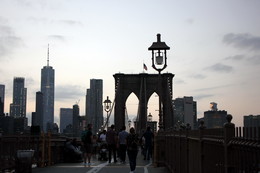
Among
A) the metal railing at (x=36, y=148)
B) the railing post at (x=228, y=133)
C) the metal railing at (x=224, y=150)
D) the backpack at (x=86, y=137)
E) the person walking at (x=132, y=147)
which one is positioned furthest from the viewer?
the backpack at (x=86, y=137)

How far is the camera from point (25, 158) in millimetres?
13391

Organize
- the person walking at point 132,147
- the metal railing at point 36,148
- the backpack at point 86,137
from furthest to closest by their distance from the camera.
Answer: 1. the backpack at point 86,137
2. the person walking at point 132,147
3. the metal railing at point 36,148

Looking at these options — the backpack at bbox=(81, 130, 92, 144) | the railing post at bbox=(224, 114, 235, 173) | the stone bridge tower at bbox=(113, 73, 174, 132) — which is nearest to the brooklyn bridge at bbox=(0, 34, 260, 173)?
the railing post at bbox=(224, 114, 235, 173)

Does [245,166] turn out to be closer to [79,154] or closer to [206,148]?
[206,148]

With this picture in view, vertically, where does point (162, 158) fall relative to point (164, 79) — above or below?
below

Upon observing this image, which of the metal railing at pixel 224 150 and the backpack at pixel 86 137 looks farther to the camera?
the backpack at pixel 86 137

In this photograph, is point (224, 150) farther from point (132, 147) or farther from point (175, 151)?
point (132, 147)

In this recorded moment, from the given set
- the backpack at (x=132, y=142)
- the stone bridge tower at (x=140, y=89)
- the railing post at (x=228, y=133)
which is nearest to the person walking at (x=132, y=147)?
the backpack at (x=132, y=142)

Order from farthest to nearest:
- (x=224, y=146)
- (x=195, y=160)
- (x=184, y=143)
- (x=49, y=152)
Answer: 1. (x=49, y=152)
2. (x=184, y=143)
3. (x=195, y=160)
4. (x=224, y=146)

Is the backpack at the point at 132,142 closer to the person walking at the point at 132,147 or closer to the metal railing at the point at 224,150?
the person walking at the point at 132,147

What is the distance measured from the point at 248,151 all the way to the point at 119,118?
80.2m

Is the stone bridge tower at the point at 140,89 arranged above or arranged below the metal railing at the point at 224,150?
above

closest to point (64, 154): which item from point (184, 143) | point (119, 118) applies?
point (184, 143)

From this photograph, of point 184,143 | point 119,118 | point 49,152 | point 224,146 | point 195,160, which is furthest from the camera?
point 119,118
